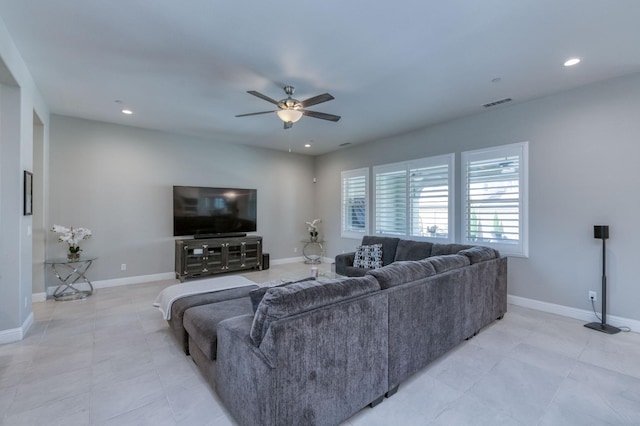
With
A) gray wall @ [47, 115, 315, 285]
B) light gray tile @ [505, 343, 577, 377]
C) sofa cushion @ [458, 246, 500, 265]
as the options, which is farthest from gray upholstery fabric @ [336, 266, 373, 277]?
gray wall @ [47, 115, 315, 285]

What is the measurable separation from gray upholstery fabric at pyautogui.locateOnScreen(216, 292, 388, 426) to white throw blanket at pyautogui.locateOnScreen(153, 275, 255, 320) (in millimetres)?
1253

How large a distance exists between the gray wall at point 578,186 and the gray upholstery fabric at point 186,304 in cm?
403

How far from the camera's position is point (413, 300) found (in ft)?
7.74

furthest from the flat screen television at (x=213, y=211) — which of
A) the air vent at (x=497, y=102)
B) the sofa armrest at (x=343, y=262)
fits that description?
the air vent at (x=497, y=102)

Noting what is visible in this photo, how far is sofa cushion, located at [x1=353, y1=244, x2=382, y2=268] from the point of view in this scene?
4.94 meters

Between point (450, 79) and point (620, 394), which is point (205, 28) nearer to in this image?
point (450, 79)

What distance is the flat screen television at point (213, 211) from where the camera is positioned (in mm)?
5836

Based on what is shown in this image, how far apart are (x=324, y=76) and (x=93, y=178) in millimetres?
4502

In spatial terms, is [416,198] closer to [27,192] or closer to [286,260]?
[286,260]

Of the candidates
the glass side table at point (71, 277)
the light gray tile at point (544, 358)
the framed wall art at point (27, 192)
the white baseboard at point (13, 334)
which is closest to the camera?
the light gray tile at point (544, 358)

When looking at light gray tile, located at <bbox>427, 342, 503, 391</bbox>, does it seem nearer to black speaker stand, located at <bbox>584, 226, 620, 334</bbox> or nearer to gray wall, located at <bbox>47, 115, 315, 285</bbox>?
black speaker stand, located at <bbox>584, 226, 620, 334</bbox>

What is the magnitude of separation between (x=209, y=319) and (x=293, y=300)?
3.70 ft

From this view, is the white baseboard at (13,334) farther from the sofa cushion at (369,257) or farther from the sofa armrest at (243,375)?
the sofa cushion at (369,257)

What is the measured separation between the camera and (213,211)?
6207mm
